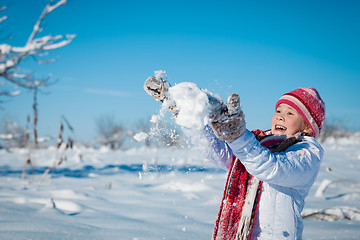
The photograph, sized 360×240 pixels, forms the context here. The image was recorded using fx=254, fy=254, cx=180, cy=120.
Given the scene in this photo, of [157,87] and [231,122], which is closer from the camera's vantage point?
[231,122]

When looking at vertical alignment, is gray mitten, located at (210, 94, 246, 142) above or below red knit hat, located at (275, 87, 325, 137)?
below

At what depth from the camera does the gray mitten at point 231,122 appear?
0.82 m

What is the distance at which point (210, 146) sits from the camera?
1307 mm

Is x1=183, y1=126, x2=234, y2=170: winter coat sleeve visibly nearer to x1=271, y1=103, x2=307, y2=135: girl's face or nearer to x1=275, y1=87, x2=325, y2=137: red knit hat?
x1=271, y1=103, x2=307, y2=135: girl's face

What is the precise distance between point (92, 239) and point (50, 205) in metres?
1.03

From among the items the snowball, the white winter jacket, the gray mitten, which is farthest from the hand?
the white winter jacket

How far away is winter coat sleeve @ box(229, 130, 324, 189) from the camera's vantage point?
89cm

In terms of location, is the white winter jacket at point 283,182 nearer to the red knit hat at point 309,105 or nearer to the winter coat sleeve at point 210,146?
the winter coat sleeve at point 210,146

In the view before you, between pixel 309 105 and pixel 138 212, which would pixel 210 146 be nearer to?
pixel 309 105

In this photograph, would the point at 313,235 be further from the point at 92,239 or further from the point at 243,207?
the point at 92,239

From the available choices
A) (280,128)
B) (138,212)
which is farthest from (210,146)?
(138,212)

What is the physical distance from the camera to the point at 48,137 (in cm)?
535

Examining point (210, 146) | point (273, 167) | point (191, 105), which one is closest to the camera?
point (191, 105)

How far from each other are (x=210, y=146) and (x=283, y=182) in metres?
0.41
